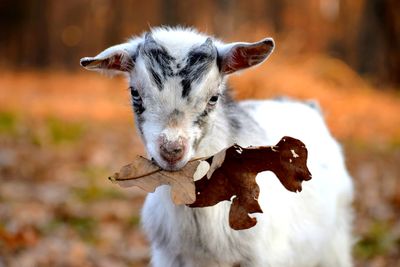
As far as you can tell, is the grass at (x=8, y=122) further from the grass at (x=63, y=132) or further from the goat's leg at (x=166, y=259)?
the goat's leg at (x=166, y=259)

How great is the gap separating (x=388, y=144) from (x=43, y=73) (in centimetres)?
2093

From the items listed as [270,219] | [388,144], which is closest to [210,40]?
[270,219]

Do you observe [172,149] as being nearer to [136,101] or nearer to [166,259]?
[136,101]

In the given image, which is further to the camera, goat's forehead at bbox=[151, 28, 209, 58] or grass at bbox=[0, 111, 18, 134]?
grass at bbox=[0, 111, 18, 134]

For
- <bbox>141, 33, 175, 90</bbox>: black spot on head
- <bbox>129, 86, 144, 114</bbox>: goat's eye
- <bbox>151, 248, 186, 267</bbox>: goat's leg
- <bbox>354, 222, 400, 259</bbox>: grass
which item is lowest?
<bbox>354, 222, 400, 259</bbox>: grass

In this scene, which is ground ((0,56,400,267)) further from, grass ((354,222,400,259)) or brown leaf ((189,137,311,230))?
brown leaf ((189,137,311,230))

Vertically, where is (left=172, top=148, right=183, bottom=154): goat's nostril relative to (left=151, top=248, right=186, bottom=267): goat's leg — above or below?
above

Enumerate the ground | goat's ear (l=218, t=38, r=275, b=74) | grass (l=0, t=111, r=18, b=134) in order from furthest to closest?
grass (l=0, t=111, r=18, b=134)
the ground
goat's ear (l=218, t=38, r=275, b=74)

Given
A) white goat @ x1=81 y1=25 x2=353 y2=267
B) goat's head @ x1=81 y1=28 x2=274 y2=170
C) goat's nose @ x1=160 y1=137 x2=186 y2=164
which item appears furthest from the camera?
white goat @ x1=81 y1=25 x2=353 y2=267

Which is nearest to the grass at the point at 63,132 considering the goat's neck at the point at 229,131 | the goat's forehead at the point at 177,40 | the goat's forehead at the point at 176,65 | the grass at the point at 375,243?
the grass at the point at 375,243

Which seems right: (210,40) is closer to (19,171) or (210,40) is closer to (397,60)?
(19,171)

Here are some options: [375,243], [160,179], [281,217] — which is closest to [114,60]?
[160,179]

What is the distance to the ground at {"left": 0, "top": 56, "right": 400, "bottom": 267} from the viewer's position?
7.00m

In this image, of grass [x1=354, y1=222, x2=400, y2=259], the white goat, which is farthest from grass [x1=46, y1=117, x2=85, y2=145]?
the white goat
